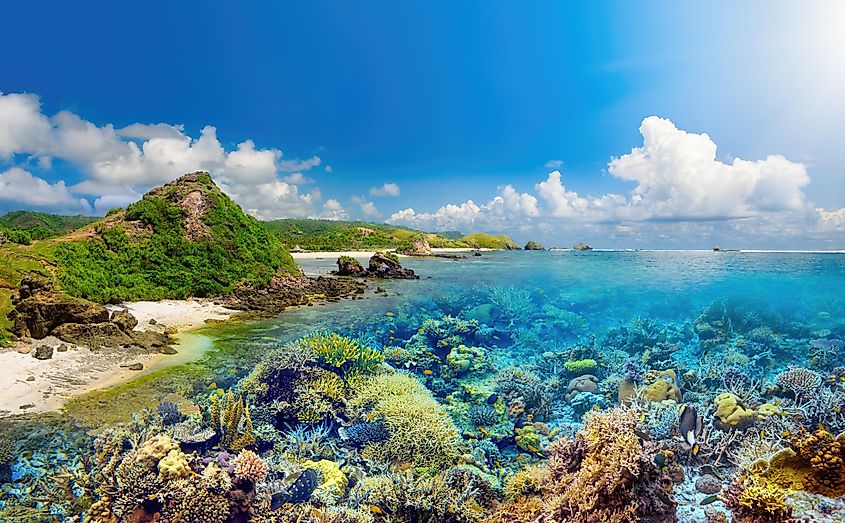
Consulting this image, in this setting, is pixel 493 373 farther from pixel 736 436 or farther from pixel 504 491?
pixel 736 436

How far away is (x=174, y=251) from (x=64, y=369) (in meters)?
13.0

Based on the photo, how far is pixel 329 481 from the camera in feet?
17.7

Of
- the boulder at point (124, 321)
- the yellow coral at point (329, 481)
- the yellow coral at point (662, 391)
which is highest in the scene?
the boulder at point (124, 321)

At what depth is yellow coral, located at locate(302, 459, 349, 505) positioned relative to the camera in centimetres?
518

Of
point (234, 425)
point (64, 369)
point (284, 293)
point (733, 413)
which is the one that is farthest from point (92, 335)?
point (733, 413)

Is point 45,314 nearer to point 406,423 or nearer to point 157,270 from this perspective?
point 157,270

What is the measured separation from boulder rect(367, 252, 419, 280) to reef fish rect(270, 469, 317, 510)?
87.4 feet

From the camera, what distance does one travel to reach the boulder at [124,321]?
12.6 metres

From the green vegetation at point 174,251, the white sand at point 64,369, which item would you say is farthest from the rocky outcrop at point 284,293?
the white sand at point 64,369

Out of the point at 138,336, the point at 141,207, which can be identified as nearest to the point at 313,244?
the point at 141,207

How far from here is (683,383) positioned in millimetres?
7961

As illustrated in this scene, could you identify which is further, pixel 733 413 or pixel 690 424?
pixel 733 413

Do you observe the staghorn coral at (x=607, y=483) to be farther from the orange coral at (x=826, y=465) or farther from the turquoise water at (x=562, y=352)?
the orange coral at (x=826, y=465)

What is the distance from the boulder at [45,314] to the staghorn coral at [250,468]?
1036 cm
